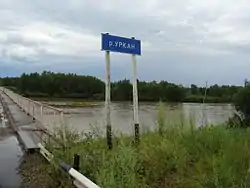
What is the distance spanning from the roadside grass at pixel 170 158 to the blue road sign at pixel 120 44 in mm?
1612

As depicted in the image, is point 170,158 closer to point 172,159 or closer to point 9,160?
point 172,159

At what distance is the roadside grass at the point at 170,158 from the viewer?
545cm

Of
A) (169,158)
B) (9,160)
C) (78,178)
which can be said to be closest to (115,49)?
(169,158)

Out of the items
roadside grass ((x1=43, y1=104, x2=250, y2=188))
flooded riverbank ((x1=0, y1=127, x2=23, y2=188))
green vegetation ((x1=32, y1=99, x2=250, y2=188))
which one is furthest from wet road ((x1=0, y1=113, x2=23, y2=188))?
roadside grass ((x1=43, y1=104, x2=250, y2=188))

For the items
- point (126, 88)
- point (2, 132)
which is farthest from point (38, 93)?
point (2, 132)

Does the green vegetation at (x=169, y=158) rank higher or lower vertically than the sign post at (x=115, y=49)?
lower

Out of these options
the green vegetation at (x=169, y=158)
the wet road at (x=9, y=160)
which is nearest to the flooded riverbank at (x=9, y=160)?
the wet road at (x=9, y=160)

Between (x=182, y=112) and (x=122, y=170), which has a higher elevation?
(x=182, y=112)

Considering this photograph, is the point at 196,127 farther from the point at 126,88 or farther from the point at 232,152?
the point at 126,88

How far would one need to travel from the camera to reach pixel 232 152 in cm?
637

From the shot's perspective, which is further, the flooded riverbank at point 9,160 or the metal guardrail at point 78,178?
the flooded riverbank at point 9,160

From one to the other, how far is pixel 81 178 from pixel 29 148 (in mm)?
5291

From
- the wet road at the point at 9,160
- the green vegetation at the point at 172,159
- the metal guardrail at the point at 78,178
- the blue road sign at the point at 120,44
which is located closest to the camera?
the metal guardrail at the point at 78,178

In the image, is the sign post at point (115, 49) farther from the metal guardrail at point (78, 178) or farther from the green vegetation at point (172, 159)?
the metal guardrail at point (78, 178)
